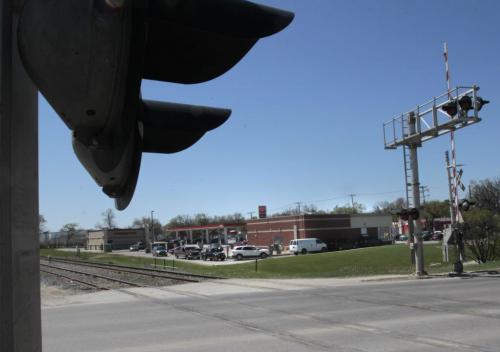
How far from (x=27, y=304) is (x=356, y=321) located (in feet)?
34.1

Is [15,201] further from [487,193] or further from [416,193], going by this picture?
[487,193]

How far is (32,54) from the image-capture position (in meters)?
1.58

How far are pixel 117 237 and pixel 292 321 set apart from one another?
124 meters

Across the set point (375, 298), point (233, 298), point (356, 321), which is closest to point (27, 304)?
point (356, 321)

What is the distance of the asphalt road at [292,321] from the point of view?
923 cm

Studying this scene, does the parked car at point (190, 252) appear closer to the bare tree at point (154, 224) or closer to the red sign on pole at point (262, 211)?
the red sign on pole at point (262, 211)

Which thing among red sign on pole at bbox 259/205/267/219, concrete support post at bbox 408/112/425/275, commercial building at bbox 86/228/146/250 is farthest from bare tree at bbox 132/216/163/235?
concrete support post at bbox 408/112/425/275

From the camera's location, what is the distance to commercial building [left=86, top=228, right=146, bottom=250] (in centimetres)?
12850

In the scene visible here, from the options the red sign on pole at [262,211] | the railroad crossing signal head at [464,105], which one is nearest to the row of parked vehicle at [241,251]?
the red sign on pole at [262,211]

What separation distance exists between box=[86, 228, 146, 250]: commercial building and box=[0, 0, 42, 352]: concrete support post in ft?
420

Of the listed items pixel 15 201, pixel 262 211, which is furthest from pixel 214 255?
pixel 15 201

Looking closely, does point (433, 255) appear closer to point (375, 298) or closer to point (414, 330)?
point (375, 298)

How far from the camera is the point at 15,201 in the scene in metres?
1.82

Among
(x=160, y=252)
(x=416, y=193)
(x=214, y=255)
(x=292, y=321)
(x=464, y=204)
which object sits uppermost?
(x=416, y=193)
